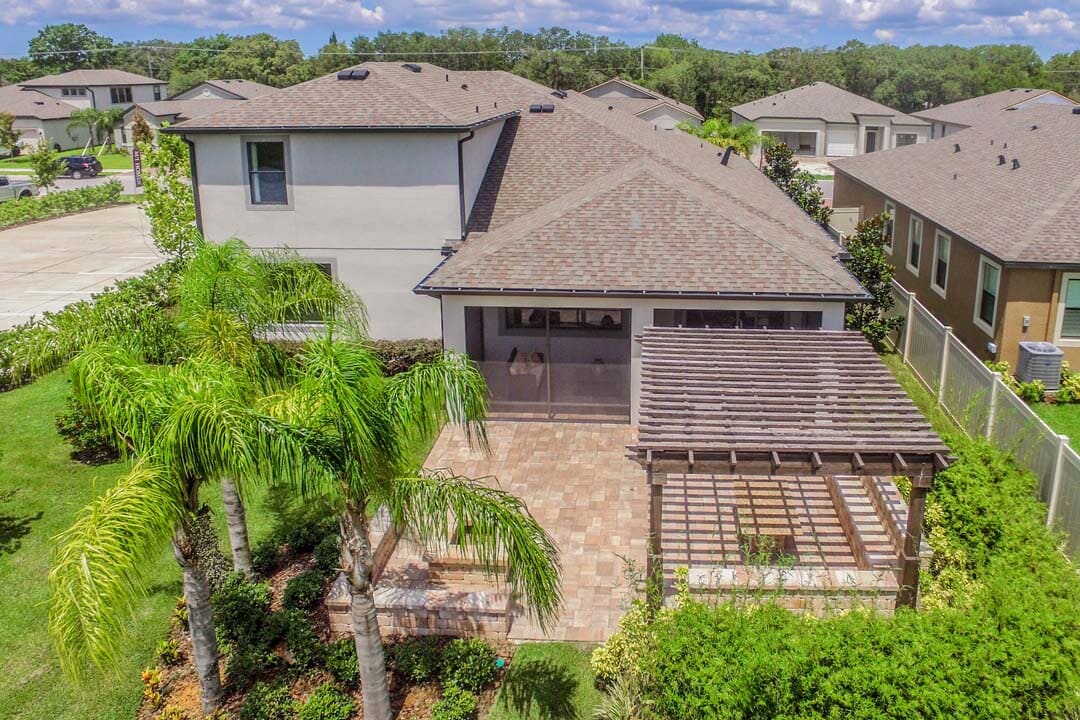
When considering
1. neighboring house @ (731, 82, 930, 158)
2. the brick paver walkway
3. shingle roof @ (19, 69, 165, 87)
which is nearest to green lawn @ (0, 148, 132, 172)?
shingle roof @ (19, 69, 165, 87)

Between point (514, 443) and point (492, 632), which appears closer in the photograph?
point (492, 632)

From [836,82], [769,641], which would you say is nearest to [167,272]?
[769,641]

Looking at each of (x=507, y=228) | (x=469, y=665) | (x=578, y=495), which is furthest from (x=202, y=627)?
(x=507, y=228)

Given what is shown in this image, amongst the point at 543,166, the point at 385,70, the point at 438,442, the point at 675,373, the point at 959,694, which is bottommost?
the point at 438,442

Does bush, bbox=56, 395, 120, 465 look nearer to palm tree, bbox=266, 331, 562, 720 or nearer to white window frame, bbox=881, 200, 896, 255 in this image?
palm tree, bbox=266, 331, 562, 720

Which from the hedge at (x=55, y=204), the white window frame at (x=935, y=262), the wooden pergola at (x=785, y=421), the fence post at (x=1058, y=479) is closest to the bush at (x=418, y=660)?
the wooden pergola at (x=785, y=421)

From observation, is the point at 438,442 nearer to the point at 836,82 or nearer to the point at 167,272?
the point at 167,272
